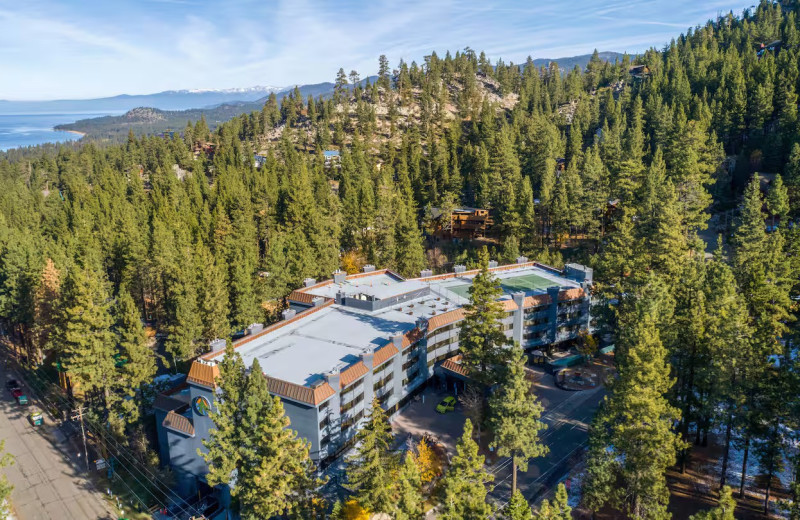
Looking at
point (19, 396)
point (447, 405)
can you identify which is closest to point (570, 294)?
point (447, 405)

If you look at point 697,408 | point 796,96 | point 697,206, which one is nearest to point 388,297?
point 697,408

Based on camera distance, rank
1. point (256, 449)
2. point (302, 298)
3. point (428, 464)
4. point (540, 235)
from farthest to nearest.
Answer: point (540, 235) → point (302, 298) → point (428, 464) → point (256, 449)

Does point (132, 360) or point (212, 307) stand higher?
point (212, 307)

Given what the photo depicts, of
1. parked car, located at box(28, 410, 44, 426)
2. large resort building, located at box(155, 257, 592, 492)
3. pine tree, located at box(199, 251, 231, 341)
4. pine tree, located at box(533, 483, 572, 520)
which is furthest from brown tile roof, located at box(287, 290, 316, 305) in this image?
pine tree, located at box(533, 483, 572, 520)

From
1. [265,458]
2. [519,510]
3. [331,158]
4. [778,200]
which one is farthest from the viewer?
[331,158]

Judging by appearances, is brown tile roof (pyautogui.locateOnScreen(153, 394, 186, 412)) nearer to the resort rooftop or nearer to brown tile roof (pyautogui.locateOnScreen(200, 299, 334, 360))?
brown tile roof (pyautogui.locateOnScreen(200, 299, 334, 360))

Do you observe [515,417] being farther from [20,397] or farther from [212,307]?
[20,397]

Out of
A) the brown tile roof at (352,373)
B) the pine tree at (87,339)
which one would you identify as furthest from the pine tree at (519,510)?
the pine tree at (87,339)

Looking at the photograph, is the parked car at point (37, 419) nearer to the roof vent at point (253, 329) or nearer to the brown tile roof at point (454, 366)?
the roof vent at point (253, 329)
